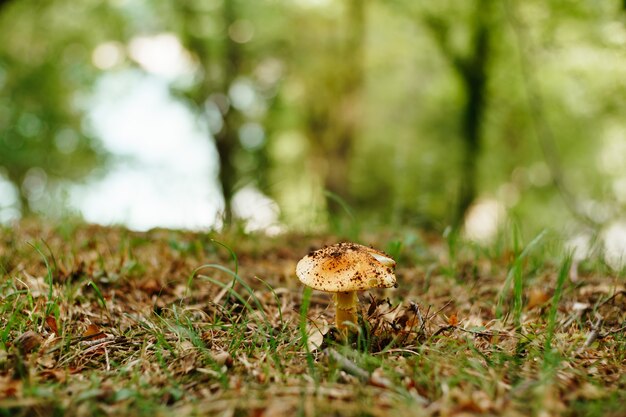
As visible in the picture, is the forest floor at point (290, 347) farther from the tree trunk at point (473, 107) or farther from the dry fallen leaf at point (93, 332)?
the tree trunk at point (473, 107)

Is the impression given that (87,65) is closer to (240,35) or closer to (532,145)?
(240,35)

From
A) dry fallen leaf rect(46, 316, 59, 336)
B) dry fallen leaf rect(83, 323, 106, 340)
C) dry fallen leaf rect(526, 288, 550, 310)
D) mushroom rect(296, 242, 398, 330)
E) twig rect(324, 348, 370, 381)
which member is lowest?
dry fallen leaf rect(526, 288, 550, 310)

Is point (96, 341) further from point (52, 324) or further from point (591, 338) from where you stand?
point (591, 338)

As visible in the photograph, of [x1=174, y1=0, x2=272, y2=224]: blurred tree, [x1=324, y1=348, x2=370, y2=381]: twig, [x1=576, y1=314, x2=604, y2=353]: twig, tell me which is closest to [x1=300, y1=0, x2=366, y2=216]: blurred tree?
[x1=174, y1=0, x2=272, y2=224]: blurred tree

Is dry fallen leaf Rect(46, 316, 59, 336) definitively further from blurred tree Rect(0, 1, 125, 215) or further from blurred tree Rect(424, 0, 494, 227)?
blurred tree Rect(0, 1, 125, 215)

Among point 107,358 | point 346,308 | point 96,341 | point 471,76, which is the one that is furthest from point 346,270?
point 471,76

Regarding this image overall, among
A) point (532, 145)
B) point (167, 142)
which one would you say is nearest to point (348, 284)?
point (532, 145)

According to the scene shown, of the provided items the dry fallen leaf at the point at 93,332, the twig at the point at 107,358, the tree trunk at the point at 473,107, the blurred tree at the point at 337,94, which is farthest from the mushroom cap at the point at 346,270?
the blurred tree at the point at 337,94
